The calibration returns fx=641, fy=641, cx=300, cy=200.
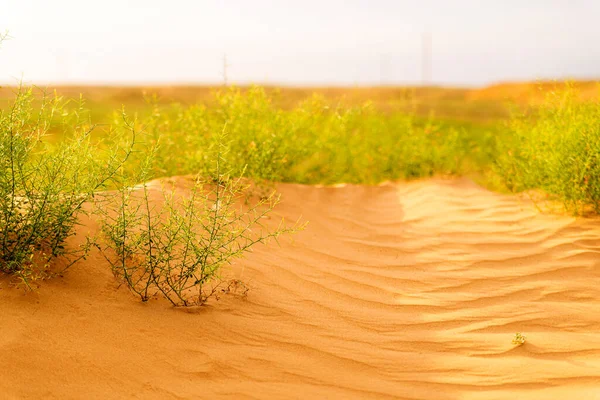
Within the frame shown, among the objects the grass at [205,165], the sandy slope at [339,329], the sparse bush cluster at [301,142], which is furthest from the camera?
the sparse bush cluster at [301,142]

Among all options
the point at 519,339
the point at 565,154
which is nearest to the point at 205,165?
the point at 565,154

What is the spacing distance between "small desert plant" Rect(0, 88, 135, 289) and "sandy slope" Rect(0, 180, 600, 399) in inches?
7.3

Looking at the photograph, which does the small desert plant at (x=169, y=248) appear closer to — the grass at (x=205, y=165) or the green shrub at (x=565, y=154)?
the grass at (x=205, y=165)

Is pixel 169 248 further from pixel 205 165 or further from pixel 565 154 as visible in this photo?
pixel 565 154

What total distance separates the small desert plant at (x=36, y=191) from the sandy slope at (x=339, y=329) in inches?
7.3

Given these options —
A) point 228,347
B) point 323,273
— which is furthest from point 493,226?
point 228,347

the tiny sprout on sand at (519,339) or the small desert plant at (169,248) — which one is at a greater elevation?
the small desert plant at (169,248)

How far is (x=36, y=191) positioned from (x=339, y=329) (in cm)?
201

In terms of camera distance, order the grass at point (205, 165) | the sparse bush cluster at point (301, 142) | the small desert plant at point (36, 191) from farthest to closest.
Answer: the sparse bush cluster at point (301, 142) → the grass at point (205, 165) → the small desert plant at point (36, 191)

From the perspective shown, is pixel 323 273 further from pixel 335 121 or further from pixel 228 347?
pixel 335 121

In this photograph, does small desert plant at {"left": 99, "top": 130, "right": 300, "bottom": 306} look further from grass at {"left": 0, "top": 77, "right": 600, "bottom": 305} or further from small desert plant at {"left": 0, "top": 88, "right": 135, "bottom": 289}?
small desert plant at {"left": 0, "top": 88, "right": 135, "bottom": 289}

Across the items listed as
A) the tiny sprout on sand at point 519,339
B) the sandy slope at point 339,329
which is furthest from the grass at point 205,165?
the tiny sprout on sand at point 519,339

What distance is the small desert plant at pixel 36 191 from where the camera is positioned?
368cm

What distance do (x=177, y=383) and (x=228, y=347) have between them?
0.43 meters
